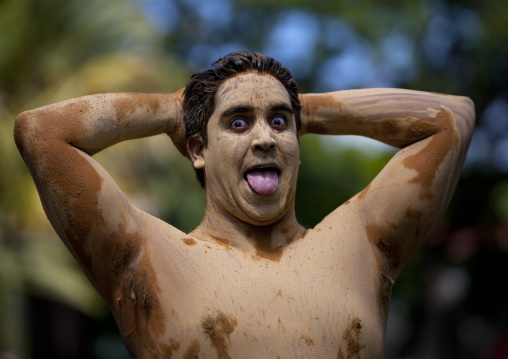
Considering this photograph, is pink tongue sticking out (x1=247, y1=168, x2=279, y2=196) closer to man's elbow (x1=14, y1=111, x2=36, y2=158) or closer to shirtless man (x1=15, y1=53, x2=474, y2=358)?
shirtless man (x1=15, y1=53, x2=474, y2=358)

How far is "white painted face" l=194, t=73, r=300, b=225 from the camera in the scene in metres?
3.20

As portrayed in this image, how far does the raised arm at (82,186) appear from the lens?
2.99 meters

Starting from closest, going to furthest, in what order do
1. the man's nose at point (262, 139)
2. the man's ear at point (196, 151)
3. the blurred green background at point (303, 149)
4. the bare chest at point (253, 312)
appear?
the bare chest at point (253, 312) < the man's nose at point (262, 139) < the man's ear at point (196, 151) < the blurred green background at point (303, 149)

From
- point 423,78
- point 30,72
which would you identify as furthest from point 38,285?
point 423,78

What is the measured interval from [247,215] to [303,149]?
1720 centimetres

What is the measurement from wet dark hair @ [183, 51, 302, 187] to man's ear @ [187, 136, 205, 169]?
1.0 inches

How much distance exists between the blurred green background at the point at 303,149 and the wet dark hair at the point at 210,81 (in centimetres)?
666

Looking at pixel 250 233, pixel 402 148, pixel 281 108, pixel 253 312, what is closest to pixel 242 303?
pixel 253 312

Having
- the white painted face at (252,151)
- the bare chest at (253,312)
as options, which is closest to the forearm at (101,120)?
the white painted face at (252,151)

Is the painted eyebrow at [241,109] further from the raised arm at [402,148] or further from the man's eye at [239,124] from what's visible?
the raised arm at [402,148]

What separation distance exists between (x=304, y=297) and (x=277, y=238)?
337mm

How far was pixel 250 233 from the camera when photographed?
328 centimetres

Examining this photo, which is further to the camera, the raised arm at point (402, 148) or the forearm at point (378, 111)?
the forearm at point (378, 111)

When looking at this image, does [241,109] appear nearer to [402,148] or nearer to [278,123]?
[278,123]
